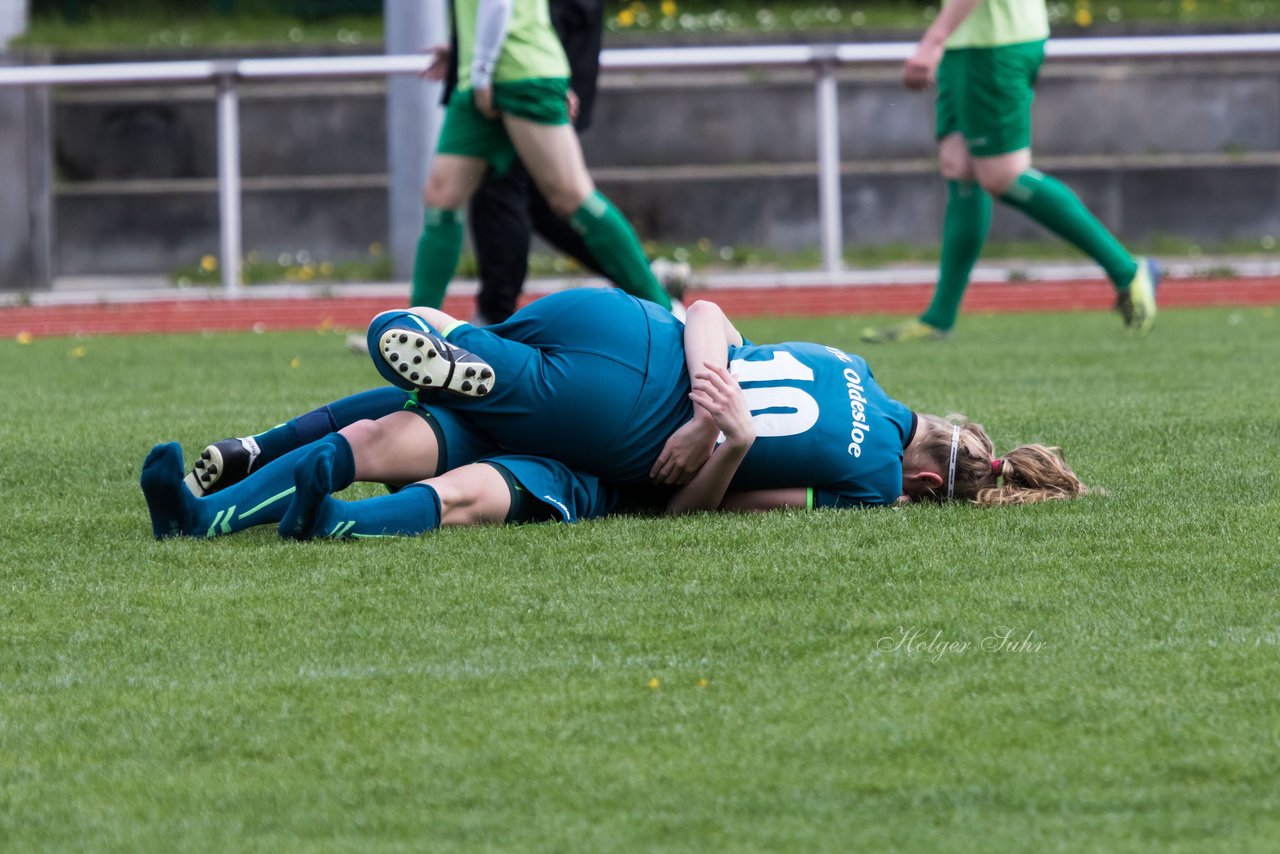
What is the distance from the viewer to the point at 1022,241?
544 inches

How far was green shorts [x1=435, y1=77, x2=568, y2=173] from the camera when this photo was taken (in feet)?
21.1

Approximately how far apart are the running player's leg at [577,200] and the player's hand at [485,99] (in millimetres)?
64

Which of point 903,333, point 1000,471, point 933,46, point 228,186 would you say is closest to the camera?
point 1000,471

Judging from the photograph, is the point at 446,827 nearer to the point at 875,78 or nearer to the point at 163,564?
the point at 163,564

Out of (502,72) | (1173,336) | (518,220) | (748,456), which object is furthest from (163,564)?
(1173,336)

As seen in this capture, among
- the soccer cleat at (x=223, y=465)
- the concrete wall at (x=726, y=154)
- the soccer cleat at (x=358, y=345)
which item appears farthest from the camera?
the concrete wall at (x=726, y=154)

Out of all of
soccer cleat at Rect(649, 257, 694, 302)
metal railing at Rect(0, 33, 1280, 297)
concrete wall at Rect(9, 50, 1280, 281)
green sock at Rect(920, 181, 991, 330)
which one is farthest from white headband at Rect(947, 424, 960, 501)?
concrete wall at Rect(9, 50, 1280, 281)

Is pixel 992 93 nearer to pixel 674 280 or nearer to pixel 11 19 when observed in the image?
pixel 674 280

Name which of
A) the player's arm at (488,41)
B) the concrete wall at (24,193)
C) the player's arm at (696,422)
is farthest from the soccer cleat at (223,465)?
the concrete wall at (24,193)

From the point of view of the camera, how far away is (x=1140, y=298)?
7.30 m

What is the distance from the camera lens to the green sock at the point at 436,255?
267 inches

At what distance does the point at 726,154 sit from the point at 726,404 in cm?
1076

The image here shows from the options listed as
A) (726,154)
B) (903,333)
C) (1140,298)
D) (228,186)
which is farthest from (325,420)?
(726,154)

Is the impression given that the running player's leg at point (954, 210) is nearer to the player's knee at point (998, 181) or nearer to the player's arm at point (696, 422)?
the player's knee at point (998, 181)
